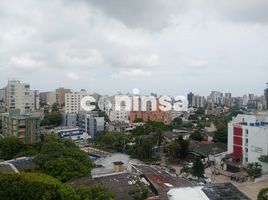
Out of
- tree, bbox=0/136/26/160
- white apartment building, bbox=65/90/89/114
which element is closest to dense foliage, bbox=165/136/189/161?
tree, bbox=0/136/26/160

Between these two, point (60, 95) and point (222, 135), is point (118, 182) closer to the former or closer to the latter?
point (222, 135)

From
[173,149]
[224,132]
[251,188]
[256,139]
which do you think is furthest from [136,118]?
[251,188]

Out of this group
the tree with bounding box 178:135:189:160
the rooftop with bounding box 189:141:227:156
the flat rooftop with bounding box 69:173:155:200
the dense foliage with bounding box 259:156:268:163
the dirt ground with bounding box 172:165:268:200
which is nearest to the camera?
the flat rooftop with bounding box 69:173:155:200

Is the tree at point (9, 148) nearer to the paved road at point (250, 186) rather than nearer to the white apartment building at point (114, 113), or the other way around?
the paved road at point (250, 186)

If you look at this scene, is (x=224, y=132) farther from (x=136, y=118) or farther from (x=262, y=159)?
(x=136, y=118)

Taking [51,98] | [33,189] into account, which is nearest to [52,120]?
[51,98]

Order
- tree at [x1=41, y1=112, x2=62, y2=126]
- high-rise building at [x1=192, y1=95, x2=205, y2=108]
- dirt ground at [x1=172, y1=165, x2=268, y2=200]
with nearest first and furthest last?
dirt ground at [x1=172, y1=165, x2=268, y2=200]
tree at [x1=41, y1=112, x2=62, y2=126]
high-rise building at [x1=192, y1=95, x2=205, y2=108]

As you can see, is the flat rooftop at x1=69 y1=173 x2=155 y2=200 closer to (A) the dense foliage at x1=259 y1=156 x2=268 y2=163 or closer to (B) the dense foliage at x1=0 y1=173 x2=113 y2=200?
(B) the dense foliage at x1=0 y1=173 x2=113 y2=200
